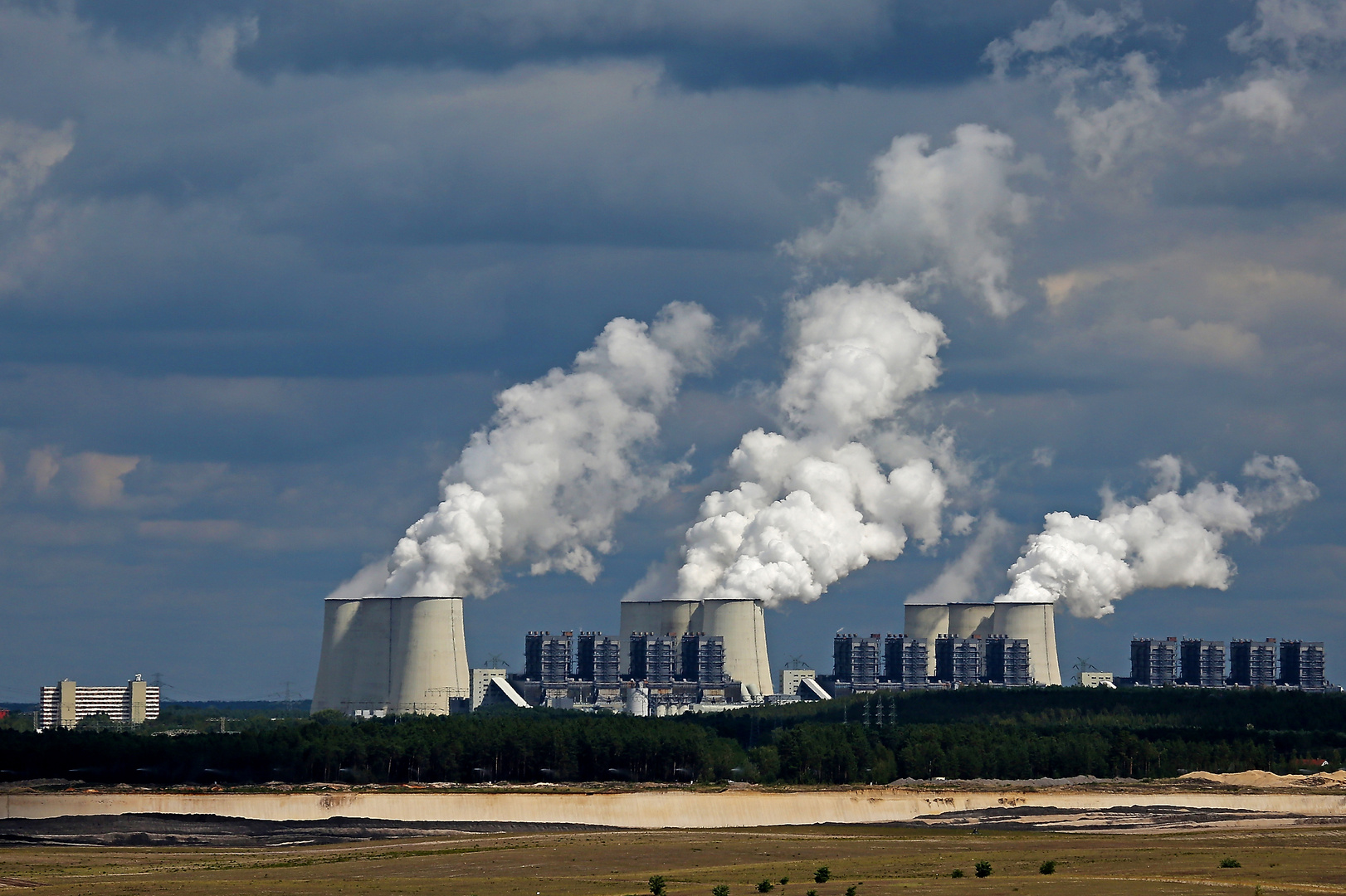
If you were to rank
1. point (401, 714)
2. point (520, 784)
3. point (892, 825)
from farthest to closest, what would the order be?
point (401, 714) < point (520, 784) < point (892, 825)

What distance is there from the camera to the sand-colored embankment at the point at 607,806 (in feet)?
351

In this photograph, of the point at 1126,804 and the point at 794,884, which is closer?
the point at 794,884

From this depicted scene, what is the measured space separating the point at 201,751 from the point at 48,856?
150 ft

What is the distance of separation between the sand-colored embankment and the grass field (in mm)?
12311

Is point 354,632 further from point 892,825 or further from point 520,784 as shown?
point 892,825

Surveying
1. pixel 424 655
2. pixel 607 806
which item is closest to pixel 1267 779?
pixel 607 806

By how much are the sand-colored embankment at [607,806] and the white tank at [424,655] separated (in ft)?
216

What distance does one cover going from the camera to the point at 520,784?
125m

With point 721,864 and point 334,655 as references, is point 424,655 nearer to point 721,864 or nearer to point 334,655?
point 334,655

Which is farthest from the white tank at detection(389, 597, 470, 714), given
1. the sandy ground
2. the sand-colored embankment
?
the sand-colored embankment

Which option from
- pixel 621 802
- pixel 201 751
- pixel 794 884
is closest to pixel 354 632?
pixel 201 751

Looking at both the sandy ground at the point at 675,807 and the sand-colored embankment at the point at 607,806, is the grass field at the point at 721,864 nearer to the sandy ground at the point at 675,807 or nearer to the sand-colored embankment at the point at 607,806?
the sandy ground at the point at 675,807

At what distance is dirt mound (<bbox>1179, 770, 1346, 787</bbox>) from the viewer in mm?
124375

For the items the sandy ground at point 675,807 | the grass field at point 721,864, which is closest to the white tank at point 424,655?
the sandy ground at point 675,807
